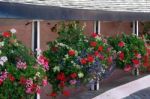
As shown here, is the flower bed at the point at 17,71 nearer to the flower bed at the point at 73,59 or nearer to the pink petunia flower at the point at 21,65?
the pink petunia flower at the point at 21,65

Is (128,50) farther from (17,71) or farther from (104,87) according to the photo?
(17,71)

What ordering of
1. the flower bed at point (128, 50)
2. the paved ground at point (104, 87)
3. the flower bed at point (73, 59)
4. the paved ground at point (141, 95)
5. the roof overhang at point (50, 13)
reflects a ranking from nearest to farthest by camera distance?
the roof overhang at point (50, 13) → the flower bed at point (73, 59) → the paved ground at point (141, 95) → the paved ground at point (104, 87) → the flower bed at point (128, 50)

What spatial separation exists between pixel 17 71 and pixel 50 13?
1.69 metres

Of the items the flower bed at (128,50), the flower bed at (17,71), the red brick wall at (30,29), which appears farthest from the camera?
the flower bed at (128,50)

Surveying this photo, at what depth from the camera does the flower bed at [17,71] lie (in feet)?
21.1

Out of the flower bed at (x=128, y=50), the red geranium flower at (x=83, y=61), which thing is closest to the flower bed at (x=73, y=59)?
the red geranium flower at (x=83, y=61)

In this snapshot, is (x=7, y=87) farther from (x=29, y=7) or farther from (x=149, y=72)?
(x=149, y=72)

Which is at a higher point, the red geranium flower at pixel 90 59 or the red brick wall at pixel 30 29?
the red brick wall at pixel 30 29

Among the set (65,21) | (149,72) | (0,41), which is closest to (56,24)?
(65,21)

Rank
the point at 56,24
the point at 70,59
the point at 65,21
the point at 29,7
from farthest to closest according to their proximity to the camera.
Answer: the point at 56,24 < the point at 65,21 < the point at 70,59 < the point at 29,7

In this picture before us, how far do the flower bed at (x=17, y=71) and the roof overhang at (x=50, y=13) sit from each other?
0.37 m

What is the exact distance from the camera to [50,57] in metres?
8.34

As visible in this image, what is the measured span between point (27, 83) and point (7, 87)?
34cm

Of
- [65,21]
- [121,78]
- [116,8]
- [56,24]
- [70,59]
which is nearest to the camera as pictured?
[70,59]
